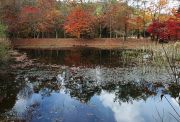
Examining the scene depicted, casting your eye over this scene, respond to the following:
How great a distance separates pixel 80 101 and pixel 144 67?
39.9 feet

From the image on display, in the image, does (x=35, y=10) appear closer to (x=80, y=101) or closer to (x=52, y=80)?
(x=52, y=80)

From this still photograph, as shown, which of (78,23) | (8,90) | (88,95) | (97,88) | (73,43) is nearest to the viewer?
(88,95)

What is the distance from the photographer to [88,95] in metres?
17.9

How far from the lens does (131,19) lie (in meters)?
59.1

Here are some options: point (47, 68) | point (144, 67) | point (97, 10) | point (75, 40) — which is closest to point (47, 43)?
point (75, 40)

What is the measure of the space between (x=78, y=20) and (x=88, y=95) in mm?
41696

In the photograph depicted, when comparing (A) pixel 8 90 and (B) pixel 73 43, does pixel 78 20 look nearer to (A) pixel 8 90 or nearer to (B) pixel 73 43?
(B) pixel 73 43

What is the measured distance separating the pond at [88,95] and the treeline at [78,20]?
3045cm

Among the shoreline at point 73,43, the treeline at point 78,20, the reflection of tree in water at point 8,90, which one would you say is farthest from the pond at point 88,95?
the treeline at point 78,20

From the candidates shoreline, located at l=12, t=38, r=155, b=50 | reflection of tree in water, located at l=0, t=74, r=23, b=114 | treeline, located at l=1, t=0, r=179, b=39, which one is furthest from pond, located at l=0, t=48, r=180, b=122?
treeline, located at l=1, t=0, r=179, b=39

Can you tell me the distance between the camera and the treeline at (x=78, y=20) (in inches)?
2201

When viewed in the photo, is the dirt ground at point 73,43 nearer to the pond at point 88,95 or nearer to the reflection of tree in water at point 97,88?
the pond at point 88,95

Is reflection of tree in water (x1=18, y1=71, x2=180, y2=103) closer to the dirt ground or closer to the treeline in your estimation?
the dirt ground

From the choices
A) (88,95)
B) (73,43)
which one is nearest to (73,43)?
(73,43)
